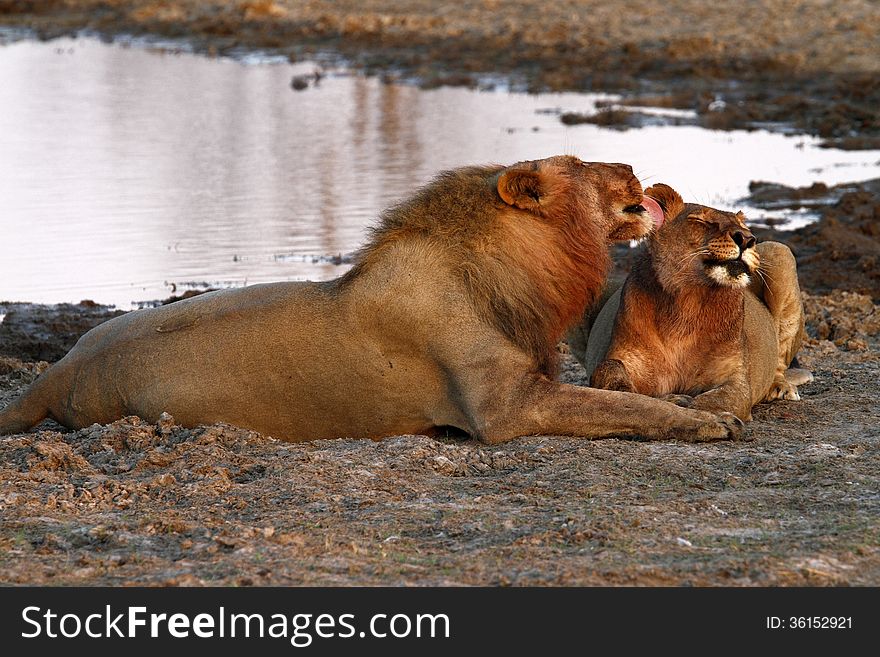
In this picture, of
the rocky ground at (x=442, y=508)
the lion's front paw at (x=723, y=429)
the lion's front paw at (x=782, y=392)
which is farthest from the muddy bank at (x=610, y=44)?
the rocky ground at (x=442, y=508)

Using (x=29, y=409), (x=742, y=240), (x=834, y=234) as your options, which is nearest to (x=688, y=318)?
(x=742, y=240)

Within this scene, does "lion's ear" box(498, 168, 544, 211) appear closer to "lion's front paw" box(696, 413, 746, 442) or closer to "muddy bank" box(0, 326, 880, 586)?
"muddy bank" box(0, 326, 880, 586)

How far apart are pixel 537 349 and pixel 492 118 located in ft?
51.7

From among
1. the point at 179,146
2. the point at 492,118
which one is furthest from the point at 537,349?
the point at 492,118

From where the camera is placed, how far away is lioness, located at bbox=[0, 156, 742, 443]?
6367mm

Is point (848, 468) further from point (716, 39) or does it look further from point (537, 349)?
point (716, 39)

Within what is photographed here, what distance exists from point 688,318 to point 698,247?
343 millimetres

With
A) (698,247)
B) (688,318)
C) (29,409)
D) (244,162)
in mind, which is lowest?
(244,162)

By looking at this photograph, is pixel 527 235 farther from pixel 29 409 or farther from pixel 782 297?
pixel 29 409

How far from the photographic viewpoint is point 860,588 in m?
4.37

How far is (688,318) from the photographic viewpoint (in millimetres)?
7043

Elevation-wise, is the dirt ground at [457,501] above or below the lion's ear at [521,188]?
below

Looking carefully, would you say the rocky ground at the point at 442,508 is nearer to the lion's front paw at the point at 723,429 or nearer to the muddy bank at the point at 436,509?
the muddy bank at the point at 436,509

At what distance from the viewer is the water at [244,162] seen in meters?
12.7
